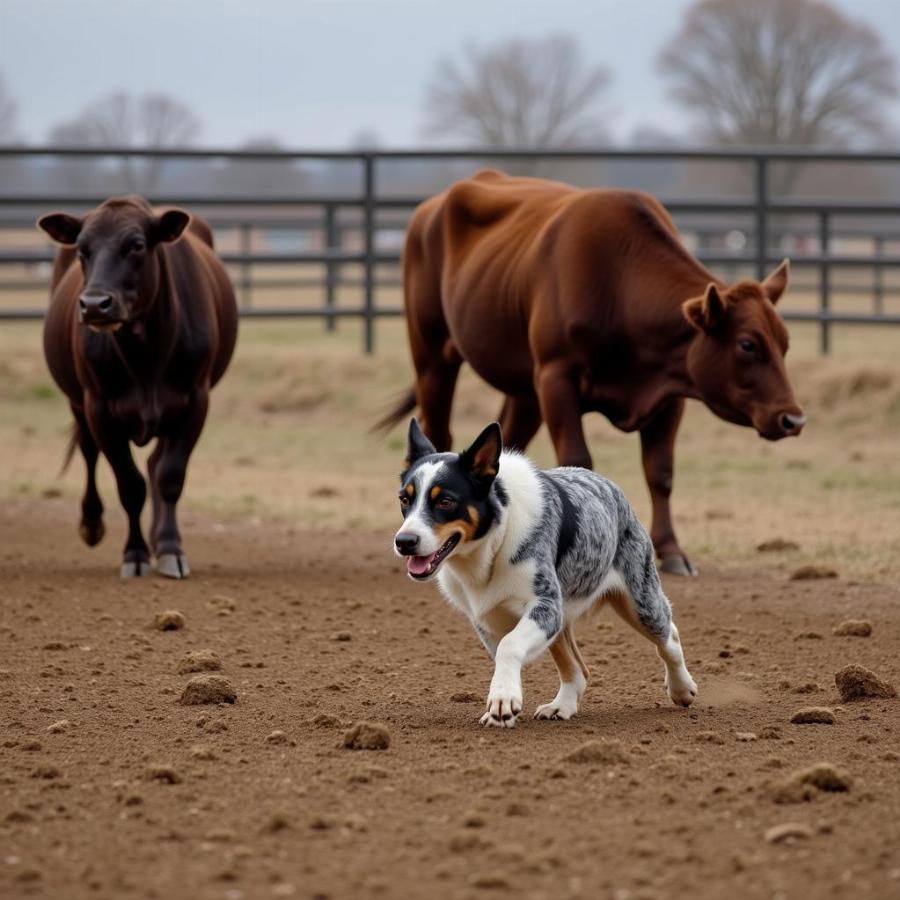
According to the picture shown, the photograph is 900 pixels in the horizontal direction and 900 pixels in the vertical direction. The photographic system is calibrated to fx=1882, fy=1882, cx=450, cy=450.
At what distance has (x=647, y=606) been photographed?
5.89 m

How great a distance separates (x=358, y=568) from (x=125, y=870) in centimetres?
535

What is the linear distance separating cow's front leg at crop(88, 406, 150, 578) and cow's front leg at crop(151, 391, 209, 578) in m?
0.09

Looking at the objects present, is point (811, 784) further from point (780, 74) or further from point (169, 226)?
point (780, 74)

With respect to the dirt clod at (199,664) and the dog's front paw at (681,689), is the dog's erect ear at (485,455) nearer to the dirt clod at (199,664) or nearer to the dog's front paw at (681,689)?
the dog's front paw at (681,689)

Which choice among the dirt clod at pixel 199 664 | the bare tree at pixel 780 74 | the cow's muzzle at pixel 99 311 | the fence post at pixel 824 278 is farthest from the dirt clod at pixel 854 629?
the bare tree at pixel 780 74

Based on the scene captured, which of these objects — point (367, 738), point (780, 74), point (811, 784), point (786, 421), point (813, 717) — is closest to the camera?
point (811, 784)

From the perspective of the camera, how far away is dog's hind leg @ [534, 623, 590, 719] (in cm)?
582

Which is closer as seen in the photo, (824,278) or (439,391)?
(439,391)

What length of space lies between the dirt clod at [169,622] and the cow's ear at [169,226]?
2.25 meters

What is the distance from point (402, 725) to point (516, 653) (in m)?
0.52

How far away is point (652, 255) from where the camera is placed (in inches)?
363

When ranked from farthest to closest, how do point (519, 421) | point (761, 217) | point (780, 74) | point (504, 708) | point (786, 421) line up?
point (780, 74), point (761, 217), point (519, 421), point (786, 421), point (504, 708)

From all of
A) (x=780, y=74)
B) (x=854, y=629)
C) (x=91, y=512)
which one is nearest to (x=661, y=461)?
(x=854, y=629)

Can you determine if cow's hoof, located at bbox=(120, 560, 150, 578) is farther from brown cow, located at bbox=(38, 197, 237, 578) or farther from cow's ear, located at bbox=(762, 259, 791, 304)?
cow's ear, located at bbox=(762, 259, 791, 304)
